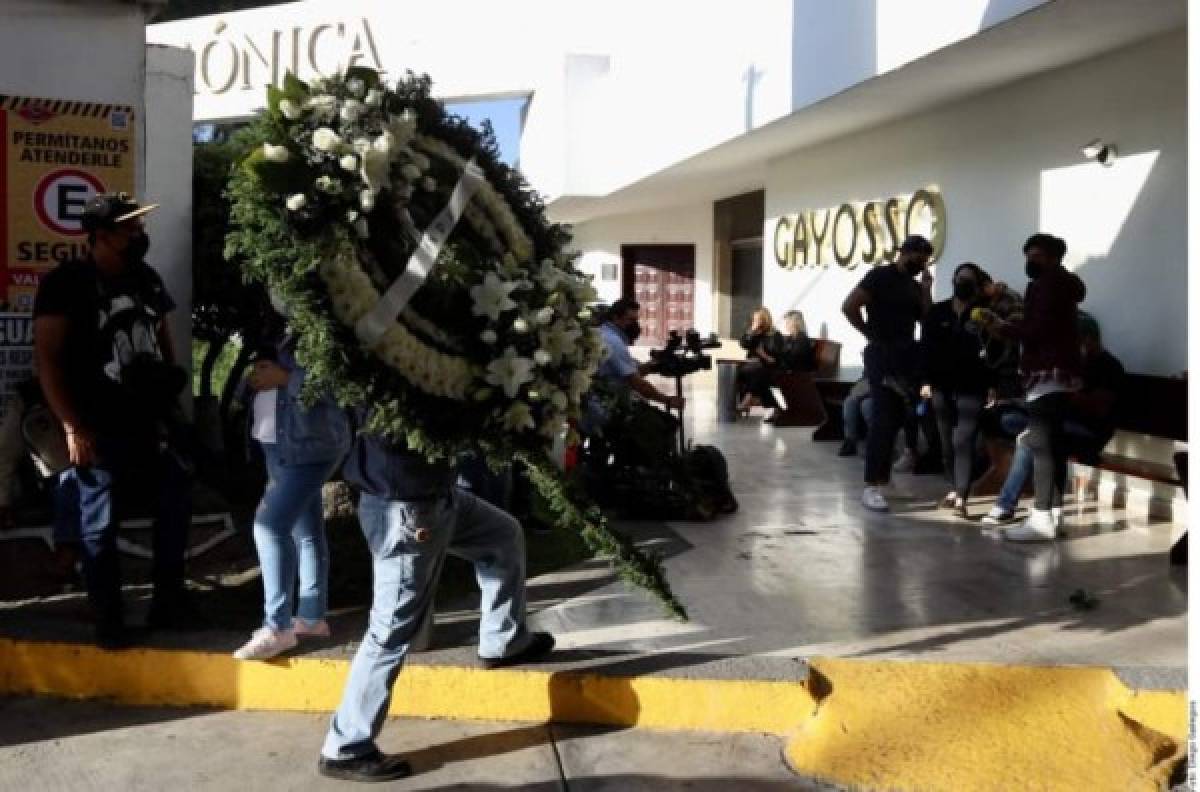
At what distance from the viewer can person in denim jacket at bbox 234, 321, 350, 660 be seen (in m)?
4.88

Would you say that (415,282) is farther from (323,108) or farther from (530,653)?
(530,653)

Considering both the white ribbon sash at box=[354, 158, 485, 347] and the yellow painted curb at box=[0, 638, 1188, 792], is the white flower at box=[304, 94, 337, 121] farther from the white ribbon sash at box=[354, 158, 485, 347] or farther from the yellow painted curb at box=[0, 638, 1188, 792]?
the yellow painted curb at box=[0, 638, 1188, 792]

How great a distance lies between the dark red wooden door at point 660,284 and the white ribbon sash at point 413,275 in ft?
61.8

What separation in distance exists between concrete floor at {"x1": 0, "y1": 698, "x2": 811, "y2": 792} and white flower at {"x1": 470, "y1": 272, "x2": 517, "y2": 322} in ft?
4.93

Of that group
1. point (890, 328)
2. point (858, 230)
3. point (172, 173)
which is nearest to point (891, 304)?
point (890, 328)

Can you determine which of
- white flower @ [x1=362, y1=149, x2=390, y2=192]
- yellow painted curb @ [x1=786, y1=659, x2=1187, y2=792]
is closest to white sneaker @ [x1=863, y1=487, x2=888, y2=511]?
yellow painted curb @ [x1=786, y1=659, x2=1187, y2=792]

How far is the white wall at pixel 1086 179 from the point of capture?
8.42 metres

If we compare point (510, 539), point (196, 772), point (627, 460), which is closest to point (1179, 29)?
point (627, 460)

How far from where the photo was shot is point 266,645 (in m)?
4.96

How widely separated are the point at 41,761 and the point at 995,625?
12.5 feet

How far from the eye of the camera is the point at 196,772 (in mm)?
4301

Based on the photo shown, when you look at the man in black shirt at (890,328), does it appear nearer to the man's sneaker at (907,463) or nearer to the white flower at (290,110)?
the man's sneaker at (907,463)

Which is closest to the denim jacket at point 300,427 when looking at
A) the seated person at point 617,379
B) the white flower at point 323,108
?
the white flower at point 323,108

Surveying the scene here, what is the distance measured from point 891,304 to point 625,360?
1.91 metres
